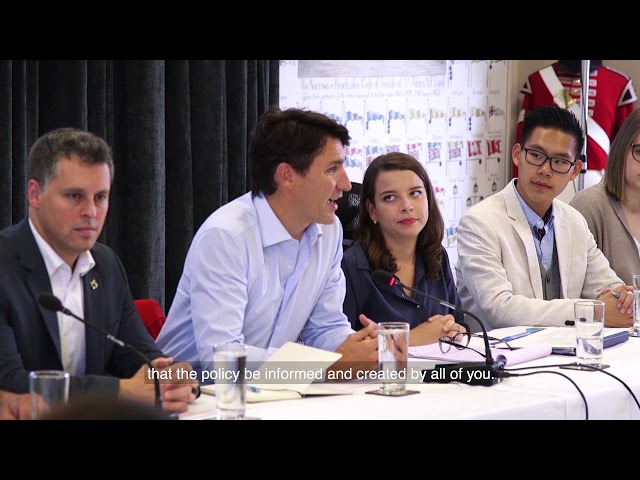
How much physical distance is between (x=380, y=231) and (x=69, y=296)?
1.38 meters

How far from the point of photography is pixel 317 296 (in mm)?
2768

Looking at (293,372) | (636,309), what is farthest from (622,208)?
(293,372)

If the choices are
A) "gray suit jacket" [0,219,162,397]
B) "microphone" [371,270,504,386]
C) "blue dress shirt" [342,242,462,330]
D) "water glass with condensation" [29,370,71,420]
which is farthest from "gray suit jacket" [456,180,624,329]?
"water glass with condensation" [29,370,71,420]

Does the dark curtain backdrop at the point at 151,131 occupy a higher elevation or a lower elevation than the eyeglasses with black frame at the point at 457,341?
higher

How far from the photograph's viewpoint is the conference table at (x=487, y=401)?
1920 mm

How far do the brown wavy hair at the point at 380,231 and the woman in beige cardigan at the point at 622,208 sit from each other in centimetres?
97

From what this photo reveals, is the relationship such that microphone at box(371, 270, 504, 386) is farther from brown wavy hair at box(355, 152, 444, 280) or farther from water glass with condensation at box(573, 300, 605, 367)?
brown wavy hair at box(355, 152, 444, 280)

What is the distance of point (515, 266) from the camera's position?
11.2 ft

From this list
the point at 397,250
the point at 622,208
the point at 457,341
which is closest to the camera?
the point at 457,341

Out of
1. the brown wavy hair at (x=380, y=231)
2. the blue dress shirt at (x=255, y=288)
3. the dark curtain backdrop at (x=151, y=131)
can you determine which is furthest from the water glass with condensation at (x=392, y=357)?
the dark curtain backdrop at (x=151, y=131)

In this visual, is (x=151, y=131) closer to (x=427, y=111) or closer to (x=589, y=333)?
(x=589, y=333)

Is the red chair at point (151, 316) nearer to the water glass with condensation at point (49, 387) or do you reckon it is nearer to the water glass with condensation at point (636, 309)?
the water glass with condensation at point (49, 387)

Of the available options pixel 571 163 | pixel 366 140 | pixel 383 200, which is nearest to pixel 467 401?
pixel 383 200
